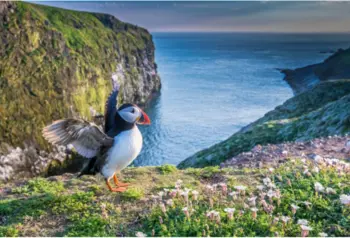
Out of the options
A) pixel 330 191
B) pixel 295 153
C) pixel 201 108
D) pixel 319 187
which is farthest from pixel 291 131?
pixel 201 108

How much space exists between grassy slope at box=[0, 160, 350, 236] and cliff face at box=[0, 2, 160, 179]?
5198 centimetres

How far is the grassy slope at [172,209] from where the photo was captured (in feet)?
22.8

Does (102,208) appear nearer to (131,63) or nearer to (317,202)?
(317,202)

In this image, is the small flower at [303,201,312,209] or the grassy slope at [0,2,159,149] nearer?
the small flower at [303,201,312,209]

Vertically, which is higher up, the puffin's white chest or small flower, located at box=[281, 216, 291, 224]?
the puffin's white chest

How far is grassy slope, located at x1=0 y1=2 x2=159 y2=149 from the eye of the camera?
59781mm

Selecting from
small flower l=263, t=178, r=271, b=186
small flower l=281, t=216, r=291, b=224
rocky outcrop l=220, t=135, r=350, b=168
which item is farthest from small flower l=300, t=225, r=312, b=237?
rocky outcrop l=220, t=135, r=350, b=168

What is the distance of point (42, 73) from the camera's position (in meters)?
68.2

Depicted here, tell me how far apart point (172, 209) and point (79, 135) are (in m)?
2.92

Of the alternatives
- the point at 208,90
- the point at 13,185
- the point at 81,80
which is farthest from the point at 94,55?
the point at 13,185

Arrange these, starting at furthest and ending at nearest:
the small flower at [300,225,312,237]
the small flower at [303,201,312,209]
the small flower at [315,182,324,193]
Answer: the small flower at [315,182,324,193], the small flower at [303,201,312,209], the small flower at [300,225,312,237]

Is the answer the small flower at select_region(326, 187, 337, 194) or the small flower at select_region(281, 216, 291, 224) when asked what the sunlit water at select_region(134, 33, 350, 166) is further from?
the small flower at select_region(281, 216, 291, 224)

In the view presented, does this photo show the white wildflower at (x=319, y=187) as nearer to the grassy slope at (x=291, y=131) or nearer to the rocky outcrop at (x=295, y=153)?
the rocky outcrop at (x=295, y=153)

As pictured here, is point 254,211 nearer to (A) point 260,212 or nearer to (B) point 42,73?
(A) point 260,212
